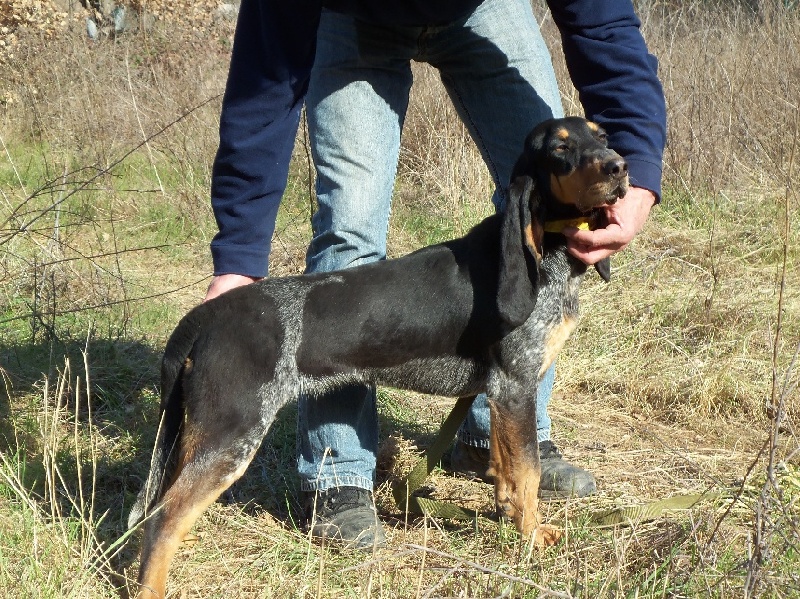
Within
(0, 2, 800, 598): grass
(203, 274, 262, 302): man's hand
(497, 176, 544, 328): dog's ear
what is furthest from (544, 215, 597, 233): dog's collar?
(203, 274, 262, 302): man's hand

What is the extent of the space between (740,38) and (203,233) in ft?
17.8

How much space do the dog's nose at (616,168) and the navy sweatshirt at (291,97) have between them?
321 mm

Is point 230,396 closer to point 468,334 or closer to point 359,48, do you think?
point 468,334

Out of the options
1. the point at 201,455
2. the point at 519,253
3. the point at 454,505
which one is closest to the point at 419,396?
the point at 454,505

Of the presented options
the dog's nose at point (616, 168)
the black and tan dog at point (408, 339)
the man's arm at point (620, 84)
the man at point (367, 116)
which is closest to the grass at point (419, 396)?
the black and tan dog at point (408, 339)

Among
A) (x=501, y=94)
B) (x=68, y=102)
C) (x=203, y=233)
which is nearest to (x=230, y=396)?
(x=501, y=94)

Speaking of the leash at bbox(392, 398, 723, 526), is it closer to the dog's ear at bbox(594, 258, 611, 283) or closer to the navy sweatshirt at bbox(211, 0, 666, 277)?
the dog's ear at bbox(594, 258, 611, 283)

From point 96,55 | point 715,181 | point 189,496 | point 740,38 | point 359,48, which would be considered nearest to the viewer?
point 189,496

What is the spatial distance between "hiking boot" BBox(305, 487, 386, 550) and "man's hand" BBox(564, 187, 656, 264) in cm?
130

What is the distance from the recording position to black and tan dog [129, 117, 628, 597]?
3.07m

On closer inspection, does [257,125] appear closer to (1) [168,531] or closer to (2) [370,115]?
(2) [370,115]

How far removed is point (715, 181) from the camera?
7.09m

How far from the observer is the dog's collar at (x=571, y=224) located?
130 inches

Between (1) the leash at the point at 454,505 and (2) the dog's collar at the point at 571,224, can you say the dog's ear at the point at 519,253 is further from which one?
(1) the leash at the point at 454,505
